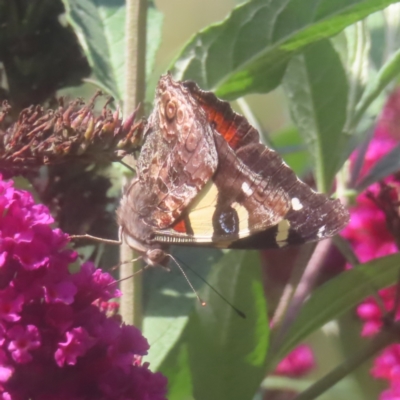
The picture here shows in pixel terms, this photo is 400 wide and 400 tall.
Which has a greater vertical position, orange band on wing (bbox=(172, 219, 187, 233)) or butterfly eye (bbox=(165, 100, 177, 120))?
butterfly eye (bbox=(165, 100, 177, 120))

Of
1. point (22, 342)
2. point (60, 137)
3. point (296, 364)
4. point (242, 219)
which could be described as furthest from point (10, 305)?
point (296, 364)

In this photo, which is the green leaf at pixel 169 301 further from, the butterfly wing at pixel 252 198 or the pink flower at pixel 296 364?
the pink flower at pixel 296 364

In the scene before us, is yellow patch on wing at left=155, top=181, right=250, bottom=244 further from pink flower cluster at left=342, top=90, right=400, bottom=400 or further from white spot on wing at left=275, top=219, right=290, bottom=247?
pink flower cluster at left=342, top=90, right=400, bottom=400

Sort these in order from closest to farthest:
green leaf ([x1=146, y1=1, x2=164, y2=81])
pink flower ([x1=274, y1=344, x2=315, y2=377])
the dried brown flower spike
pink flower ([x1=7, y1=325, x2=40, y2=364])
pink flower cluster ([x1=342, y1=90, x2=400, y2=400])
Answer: pink flower ([x1=7, y1=325, x2=40, y2=364]), the dried brown flower spike, green leaf ([x1=146, y1=1, x2=164, y2=81]), pink flower cluster ([x1=342, y1=90, x2=400, y2=400]), pink flower ([x1=274, y1=344, x2=315, y2=377])

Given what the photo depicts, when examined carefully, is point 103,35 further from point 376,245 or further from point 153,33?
point 376,245

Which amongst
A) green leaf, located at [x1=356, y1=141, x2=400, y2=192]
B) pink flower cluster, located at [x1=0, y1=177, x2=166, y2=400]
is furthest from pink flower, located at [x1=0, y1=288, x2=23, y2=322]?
green leaf, located at [x1=356, y1=141, x2=400, y2=192]

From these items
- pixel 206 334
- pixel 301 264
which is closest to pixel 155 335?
pixel 206 334
